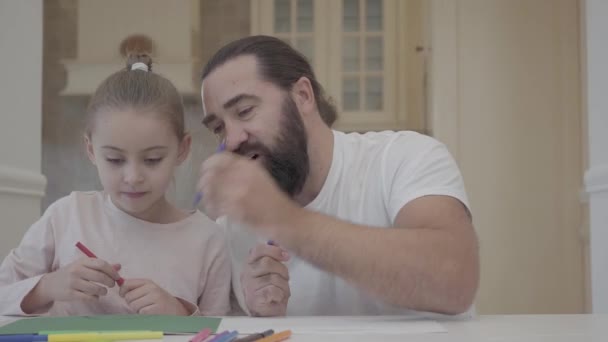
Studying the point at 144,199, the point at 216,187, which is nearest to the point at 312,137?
the point at 144,199

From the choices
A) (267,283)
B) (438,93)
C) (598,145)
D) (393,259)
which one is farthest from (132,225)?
(438,93)

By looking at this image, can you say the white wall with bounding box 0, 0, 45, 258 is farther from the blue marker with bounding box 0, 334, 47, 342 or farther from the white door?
the white door

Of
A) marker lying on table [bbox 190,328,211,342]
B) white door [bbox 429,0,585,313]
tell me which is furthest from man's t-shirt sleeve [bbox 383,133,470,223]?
white door [bbox 429,0,585,313]

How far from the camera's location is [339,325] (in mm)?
946

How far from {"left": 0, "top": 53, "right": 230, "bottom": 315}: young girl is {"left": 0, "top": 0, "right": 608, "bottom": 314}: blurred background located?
20 cm

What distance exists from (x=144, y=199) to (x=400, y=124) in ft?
8.25

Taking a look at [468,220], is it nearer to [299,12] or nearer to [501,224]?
[501,224]

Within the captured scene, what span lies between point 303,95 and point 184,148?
286 mm

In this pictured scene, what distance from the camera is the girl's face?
52.1 inches

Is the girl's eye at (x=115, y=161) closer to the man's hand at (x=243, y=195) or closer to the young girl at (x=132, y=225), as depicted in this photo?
the young girl at (x=132, y=225)

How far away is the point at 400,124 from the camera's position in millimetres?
3721

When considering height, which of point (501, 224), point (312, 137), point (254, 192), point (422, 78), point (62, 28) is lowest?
point (501, 224)

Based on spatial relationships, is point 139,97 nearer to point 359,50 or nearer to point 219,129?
point 219,129

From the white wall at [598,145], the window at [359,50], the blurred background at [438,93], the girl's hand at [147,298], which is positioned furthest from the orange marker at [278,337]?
the window at [359,50]
